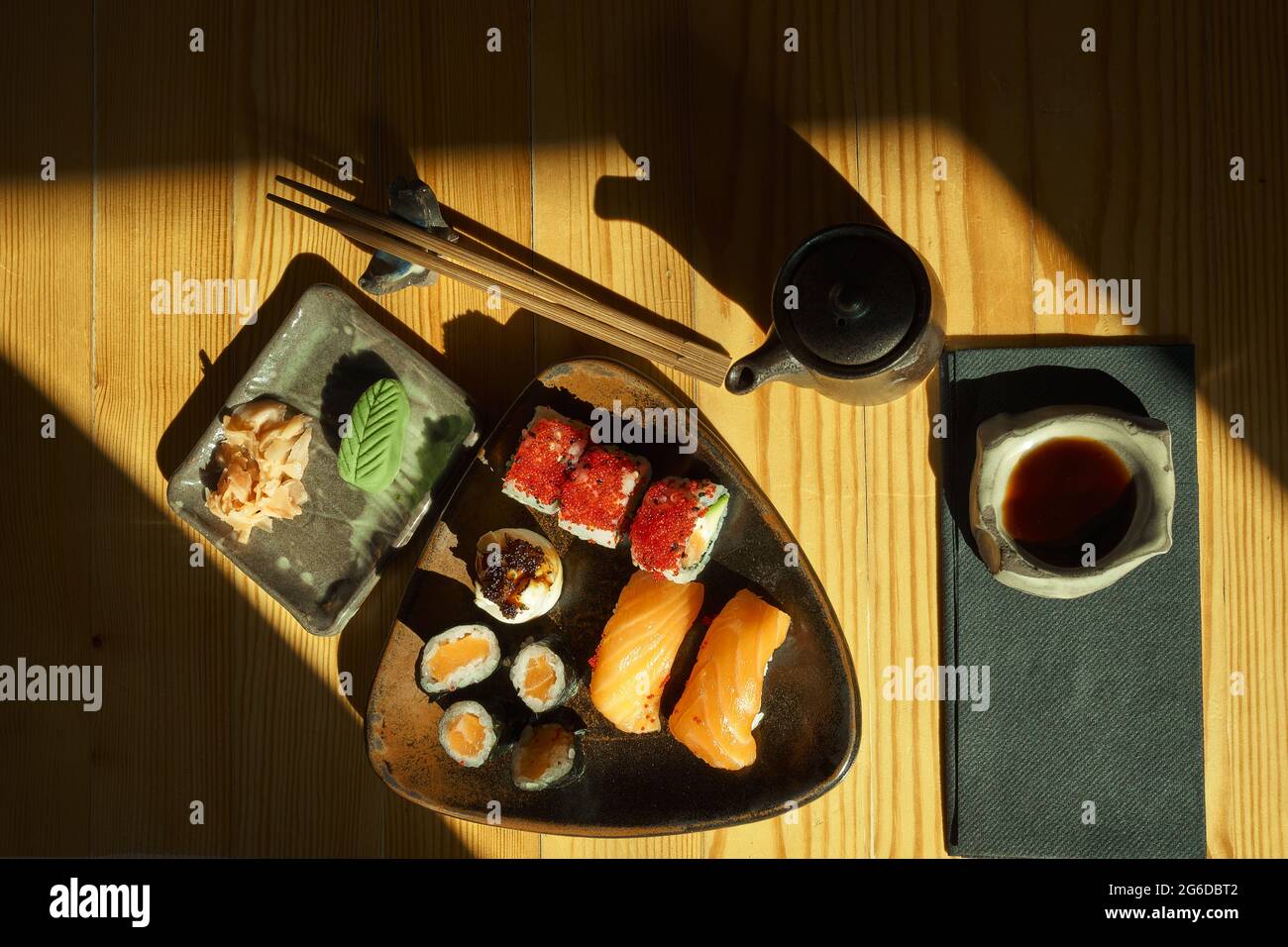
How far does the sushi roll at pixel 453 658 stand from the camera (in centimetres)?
178

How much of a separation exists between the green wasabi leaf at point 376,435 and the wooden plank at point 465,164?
0.56 feet

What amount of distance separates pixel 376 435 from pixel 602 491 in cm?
49

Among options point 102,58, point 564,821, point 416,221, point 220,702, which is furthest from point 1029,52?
point 220,702

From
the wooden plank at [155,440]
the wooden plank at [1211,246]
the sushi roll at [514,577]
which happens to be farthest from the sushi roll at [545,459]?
the wooden plank at [1211,246]

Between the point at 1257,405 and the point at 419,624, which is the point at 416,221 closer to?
the point at 419,624

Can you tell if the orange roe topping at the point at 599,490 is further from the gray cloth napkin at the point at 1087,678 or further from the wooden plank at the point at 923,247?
the gray cloth napkin at the point at 1087,678

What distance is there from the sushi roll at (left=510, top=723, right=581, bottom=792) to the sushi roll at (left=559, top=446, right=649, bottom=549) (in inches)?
17.5

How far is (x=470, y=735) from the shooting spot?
1.78 m

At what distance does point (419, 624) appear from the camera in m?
1.83

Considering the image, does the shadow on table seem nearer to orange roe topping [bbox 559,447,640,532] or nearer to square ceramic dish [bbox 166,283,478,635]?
square ceramic dish [bbox 166,283,478,635]

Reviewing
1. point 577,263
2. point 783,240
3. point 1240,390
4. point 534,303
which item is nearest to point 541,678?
point 534,303

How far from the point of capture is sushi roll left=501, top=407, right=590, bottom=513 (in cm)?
171

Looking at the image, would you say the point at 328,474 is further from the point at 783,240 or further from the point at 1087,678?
the point at 1087,678

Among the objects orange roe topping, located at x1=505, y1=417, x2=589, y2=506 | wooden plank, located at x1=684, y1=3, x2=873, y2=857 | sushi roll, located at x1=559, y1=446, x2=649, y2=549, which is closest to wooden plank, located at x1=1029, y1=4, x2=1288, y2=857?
wooden plank, located at x1=684, y1=3, x2=873, y2=857
